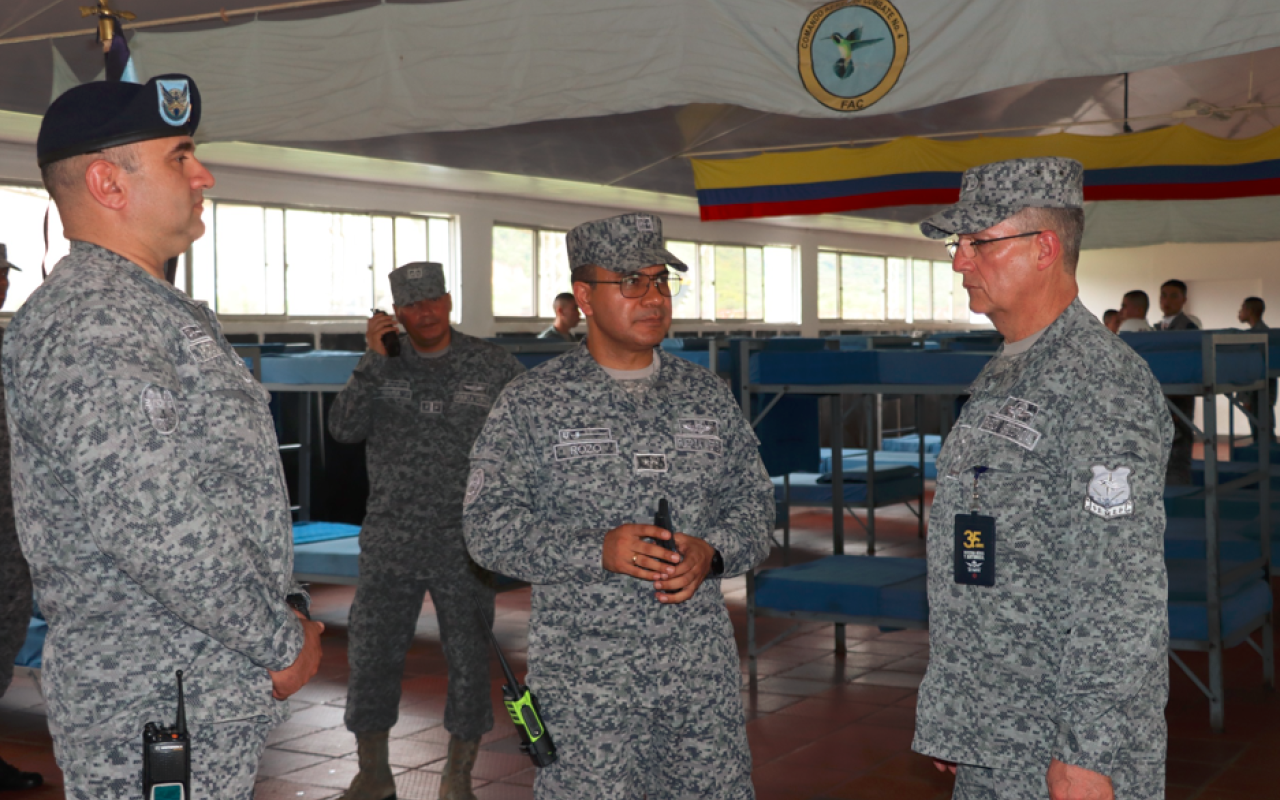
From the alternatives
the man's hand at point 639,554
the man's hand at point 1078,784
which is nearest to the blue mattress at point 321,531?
the man's hand at point 639,554

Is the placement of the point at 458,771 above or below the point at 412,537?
below

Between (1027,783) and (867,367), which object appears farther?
(867,367)

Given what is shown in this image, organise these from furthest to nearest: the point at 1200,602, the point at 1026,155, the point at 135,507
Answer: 1. the point at 1026,155
2. the point at 1200,602
3. the point at 135,507

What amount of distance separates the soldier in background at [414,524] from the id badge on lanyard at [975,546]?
2.16 meters

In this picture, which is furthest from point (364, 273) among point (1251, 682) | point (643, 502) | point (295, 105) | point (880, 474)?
point (643, 502)

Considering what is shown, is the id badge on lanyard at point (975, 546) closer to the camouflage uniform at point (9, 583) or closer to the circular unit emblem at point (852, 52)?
the circular unit emblem at point (852, 52)

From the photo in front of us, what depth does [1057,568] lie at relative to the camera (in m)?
1.78

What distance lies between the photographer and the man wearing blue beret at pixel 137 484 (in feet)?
5.04

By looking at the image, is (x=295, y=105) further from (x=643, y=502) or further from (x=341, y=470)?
(x=341, y=470)

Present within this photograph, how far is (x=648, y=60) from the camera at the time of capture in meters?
Answer: 3.78

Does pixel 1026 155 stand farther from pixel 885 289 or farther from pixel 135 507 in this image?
pixel 885 289

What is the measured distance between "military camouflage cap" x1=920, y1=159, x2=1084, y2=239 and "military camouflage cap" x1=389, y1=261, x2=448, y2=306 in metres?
2.29

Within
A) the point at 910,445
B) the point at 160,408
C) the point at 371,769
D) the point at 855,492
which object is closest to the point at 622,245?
the point at 160,408

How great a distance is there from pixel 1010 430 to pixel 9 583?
3.41 metres
